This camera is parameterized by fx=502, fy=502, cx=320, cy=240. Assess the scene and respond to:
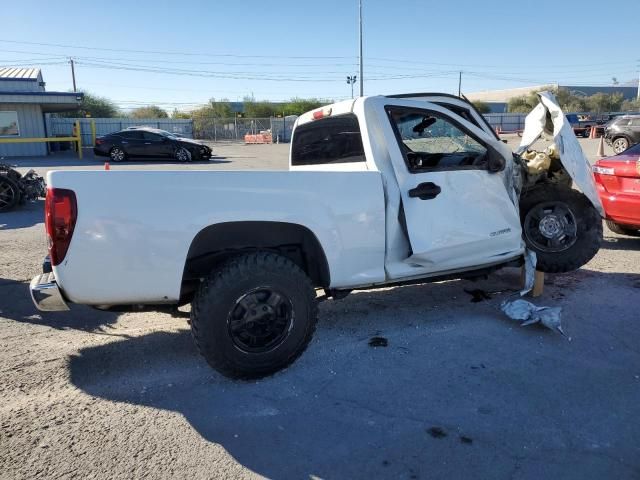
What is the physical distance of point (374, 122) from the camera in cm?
396

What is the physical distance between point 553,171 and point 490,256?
185 centimetres

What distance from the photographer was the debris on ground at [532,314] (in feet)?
13.4

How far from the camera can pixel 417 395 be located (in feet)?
10.6

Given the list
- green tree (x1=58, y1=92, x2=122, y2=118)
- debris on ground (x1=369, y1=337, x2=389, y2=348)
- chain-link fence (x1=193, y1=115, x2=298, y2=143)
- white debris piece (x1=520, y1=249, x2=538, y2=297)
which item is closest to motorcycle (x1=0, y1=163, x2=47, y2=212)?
debris on ground (x1=369, y1=337, x2=389, y2=348)

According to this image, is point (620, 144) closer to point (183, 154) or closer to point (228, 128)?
point (183, 154)

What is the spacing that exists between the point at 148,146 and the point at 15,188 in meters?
12.1

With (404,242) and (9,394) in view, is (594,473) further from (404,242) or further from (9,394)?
(9,394)

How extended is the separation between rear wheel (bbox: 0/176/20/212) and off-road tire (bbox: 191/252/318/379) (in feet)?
27.8

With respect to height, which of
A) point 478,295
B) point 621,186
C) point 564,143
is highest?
point 564,143

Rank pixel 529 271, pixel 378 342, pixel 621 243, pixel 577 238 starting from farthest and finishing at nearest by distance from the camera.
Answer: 1. pixel 621 243
2. pixel 577 238
3. pixel 529 271
4. pixel 378 342

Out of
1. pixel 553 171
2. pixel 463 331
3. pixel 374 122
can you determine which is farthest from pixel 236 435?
pixel 553 171

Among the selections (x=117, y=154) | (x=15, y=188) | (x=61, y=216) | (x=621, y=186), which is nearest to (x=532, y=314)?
(x=621, y=186)

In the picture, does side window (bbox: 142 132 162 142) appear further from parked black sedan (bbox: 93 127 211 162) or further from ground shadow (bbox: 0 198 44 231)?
ground shadow (bbox: 0 198 44 231)

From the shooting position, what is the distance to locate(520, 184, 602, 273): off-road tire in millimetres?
5141
